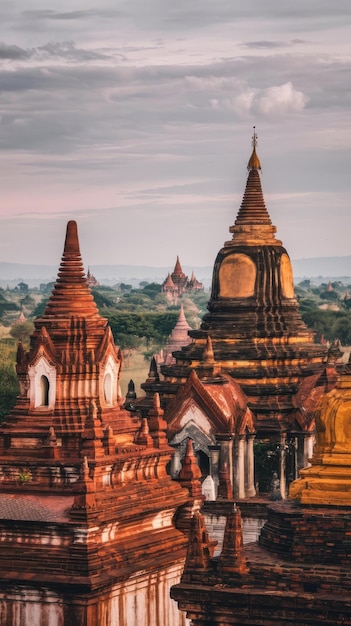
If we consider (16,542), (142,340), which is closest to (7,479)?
(16,542)

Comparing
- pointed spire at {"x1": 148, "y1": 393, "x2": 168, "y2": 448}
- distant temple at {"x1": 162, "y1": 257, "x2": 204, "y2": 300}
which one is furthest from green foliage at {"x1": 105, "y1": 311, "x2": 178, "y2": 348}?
pointed spire at {"x1": 148, "y1": 393, "x2": 168, "y2": 448}

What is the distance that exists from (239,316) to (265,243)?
202 centimetres

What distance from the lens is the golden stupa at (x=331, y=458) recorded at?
1196 inches

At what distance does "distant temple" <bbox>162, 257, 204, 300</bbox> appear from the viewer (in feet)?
611

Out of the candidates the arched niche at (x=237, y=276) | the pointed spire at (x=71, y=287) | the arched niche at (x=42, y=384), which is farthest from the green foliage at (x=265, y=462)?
the arched niche at (x=42, y=384)

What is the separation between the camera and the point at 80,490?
1419 inches

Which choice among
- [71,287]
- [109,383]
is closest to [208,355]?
[71,287]

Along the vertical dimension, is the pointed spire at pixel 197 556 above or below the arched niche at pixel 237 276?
below

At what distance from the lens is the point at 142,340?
120 m

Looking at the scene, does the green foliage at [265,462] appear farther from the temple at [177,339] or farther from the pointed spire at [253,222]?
the temple at [177,339]

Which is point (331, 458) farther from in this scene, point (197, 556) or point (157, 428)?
point (157, 428)

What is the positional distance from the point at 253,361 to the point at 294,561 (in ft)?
84.6

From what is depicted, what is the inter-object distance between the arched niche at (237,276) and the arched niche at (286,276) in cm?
64

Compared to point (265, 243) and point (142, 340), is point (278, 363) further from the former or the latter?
point (142, 340)
